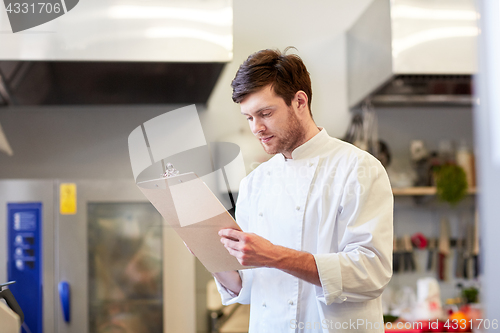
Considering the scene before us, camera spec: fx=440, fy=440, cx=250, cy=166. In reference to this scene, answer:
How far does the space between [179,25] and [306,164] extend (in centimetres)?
87

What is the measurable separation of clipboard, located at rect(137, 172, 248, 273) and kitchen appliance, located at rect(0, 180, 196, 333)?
0.94 meters

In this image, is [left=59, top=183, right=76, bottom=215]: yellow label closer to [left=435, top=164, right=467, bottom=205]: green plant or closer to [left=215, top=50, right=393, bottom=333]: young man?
[left=215, top=50, right=393, bottom=333]: young man

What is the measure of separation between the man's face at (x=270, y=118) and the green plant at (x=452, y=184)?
1.40 meters

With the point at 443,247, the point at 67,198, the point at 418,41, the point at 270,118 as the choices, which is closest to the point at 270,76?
the point at 270,118

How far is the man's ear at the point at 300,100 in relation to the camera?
3.44 ft

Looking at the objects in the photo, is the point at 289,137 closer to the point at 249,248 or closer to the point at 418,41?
the point at 249,248

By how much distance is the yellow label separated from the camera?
5.98ft

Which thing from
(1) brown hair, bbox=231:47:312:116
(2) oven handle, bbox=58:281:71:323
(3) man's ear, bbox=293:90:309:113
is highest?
(1) brown hair, bbox=231:47:312:116

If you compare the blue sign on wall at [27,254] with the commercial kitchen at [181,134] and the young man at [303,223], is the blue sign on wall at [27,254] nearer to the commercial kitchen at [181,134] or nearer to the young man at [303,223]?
the commercial kitchen at [181,134]

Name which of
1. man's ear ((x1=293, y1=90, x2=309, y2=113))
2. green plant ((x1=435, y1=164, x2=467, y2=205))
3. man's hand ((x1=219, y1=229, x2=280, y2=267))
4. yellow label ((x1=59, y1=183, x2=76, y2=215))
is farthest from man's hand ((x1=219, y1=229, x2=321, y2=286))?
green plant ((x1=435, y1=164, x2=467, y2=205))

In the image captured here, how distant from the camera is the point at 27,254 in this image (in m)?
1.78

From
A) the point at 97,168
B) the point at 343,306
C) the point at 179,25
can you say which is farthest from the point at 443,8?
the point at 97,168

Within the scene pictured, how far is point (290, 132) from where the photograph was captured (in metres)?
1.05

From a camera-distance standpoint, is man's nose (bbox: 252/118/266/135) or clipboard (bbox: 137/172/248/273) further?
man's nose (bbox: 252/118/266/135)
